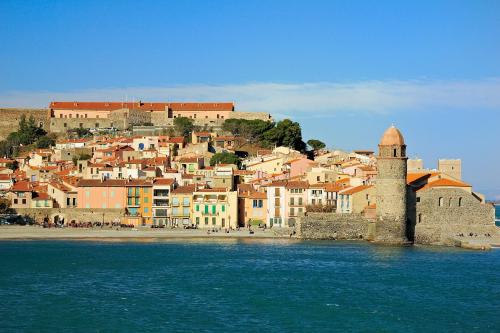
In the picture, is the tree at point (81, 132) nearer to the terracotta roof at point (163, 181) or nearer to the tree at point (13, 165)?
the tree at point (13, 165)

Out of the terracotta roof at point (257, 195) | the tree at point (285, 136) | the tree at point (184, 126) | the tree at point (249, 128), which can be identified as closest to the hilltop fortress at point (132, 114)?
the tree at point (184, 126)

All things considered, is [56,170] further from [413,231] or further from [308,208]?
[413,231]

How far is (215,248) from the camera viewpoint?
5119 centimetres

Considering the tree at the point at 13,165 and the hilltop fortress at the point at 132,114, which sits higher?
the hilltop fortress at the point at 132,114

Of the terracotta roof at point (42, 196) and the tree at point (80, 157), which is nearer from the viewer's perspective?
the terracotta roof at point (42, 196)

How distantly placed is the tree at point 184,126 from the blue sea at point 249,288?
4336 centimetres

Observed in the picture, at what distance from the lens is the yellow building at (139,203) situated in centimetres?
6378

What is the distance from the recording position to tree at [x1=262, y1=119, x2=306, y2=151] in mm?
88000

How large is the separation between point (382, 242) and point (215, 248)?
10.1 meters

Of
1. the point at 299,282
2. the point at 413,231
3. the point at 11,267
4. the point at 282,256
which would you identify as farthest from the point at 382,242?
the point at 11,267

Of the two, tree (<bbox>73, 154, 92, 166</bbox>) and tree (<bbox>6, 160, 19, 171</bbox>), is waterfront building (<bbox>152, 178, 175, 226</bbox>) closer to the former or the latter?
tree (<bbox>73, 154, 92, 166</bbox>)

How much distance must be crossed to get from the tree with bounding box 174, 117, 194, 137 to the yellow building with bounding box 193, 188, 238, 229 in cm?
3209

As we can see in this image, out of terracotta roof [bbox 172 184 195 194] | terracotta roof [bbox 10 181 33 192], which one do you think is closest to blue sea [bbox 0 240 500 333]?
terracotta roof [bbox 172 184 195 194]

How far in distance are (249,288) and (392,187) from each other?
55.6ft
